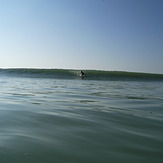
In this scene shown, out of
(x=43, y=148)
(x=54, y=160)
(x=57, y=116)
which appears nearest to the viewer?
(x=54, y=160)

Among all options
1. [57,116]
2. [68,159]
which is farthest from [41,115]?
[68,159]

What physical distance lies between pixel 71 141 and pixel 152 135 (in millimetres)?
1553

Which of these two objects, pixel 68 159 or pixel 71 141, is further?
pixel 71 141

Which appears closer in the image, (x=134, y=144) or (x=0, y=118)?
(x=134, y=144)

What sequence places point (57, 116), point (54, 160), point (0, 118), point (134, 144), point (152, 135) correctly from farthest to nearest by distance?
1. point (57, 116)
2. point (0, 118)
3. point (152, 135)
4. point (134, 144)
5. point (54, 160)

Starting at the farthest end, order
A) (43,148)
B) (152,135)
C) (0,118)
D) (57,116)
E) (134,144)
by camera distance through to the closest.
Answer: (57,116) < (0,118) < (152,135) < (134,144) < (43,148)

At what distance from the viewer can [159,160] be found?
104 inches

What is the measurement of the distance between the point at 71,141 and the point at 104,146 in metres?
0.55

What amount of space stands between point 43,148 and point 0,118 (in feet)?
6.79

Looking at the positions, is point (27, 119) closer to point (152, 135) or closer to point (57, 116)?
point (57, 116)

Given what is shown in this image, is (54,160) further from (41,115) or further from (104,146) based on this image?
(41,115)

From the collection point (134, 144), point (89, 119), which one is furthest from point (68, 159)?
point (89, 119)

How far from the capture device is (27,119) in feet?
14.7

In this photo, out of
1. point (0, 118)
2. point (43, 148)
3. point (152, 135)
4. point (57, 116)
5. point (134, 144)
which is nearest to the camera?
point (43, 148)
